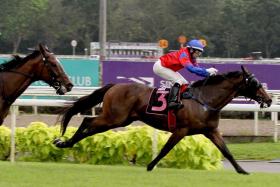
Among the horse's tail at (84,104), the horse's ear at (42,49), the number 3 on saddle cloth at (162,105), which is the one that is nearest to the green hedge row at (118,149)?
the horse's tail at (84,104)

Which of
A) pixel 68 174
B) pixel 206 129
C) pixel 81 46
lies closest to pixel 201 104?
pixel 206 129

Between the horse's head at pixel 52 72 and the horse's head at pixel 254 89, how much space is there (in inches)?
88.4

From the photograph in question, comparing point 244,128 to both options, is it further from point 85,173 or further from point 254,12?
point 254,12

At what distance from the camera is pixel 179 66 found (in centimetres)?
984

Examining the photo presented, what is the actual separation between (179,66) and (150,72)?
9294 millimetres

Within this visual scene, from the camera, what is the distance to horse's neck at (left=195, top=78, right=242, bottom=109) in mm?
9500

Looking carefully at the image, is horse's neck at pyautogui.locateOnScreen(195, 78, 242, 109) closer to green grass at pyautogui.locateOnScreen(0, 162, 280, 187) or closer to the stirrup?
the stirrup

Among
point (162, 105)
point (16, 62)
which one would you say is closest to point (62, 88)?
point (16, 62)

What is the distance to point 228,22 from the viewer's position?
53.9 m

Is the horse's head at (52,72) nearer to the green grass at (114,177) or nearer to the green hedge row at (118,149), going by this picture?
the green grass at (114,177)

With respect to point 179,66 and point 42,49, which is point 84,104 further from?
point 179,66

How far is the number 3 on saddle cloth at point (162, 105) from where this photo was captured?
9.51 m

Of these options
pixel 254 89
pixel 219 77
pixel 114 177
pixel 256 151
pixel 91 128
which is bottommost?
pixel 256 151

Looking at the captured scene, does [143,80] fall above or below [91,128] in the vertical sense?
above
